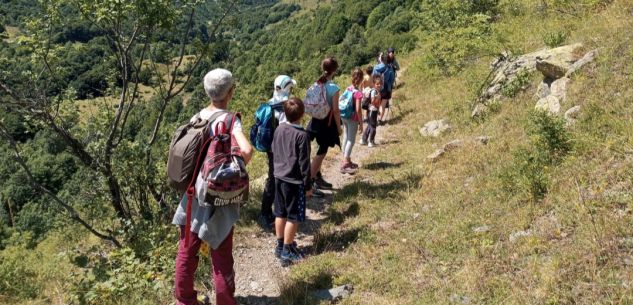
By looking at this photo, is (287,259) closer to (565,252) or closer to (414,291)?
(414,291)

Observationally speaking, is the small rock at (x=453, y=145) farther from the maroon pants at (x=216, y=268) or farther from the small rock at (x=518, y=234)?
the maroon pants at (x=216, y=268)

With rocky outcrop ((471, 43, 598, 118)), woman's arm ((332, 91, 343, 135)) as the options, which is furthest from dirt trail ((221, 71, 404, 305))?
rocky outcrop ((471, 43, 598, 118))

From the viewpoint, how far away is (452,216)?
17.2 feet

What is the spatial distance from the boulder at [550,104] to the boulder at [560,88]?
0.09 metres

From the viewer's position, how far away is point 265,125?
5.44 metres

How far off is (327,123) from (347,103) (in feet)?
4.52

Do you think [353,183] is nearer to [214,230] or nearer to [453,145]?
[453,145]

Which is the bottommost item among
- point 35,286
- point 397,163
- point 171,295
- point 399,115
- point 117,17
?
point 399,115

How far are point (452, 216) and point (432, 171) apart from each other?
6.91ft

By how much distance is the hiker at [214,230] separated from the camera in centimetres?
348

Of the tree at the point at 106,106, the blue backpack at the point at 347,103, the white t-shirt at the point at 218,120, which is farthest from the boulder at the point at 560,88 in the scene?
the white t-shirt at the point at 218,120

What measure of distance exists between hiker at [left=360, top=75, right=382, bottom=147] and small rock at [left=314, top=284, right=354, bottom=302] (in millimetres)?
6094

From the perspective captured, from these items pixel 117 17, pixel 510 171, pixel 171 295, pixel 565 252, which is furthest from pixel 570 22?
pixel 171 295

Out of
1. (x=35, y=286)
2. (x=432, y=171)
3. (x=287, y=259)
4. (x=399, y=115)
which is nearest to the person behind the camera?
(x=287, y=259)
